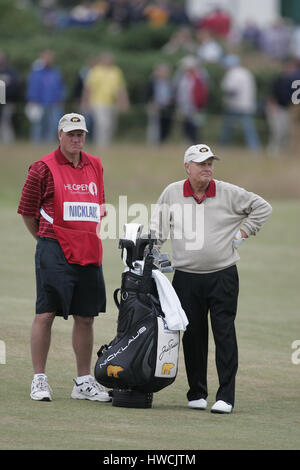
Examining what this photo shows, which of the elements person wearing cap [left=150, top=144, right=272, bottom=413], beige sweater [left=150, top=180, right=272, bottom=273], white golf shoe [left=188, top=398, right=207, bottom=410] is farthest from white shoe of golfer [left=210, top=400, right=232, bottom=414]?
beige sweater [left=150, top=180, right=272, bottom=273]

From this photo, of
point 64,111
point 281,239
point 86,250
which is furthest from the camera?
point 64,111

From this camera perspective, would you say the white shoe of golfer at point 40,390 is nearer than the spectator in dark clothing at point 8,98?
Yes

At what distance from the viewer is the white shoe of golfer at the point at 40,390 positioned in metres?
8.17

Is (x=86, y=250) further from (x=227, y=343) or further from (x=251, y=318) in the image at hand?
(x=251, y=318)

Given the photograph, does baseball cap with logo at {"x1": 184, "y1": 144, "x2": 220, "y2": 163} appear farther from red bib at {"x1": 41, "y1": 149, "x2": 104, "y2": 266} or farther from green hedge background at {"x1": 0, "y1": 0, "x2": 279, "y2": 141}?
green hedge background at {"x1": 0, "y1": 0, "x2": 279, "y2": 141}

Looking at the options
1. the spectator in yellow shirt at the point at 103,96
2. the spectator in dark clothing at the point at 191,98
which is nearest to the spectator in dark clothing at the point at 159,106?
the spectator in dark clothing at the point at 191,98

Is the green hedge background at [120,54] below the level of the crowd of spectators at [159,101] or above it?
above

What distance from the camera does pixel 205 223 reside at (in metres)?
8.29

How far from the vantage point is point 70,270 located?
8.28m

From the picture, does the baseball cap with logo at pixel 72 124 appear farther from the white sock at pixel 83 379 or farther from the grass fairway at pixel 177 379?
the grass fairway at pixel 177 379

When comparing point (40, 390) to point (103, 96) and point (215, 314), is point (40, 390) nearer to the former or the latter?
point (215, 314)

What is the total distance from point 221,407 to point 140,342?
75 centimetres

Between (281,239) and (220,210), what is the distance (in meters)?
10.6
